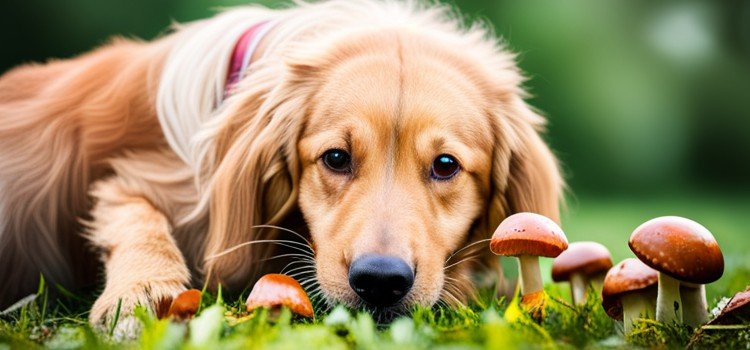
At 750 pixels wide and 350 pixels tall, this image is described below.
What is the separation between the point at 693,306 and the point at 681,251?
0.36 m

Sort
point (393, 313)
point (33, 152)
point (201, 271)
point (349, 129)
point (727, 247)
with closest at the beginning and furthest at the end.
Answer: point (393, 313)
point (349, 129)
point (201, 271)
point (33, 152)
point (727, 247)

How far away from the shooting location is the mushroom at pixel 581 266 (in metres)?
2.97

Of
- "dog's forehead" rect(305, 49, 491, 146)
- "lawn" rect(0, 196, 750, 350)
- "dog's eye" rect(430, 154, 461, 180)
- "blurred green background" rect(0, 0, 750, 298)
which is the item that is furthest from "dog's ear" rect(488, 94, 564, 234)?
"blurred green background" rect(0, 0, 750, 298)

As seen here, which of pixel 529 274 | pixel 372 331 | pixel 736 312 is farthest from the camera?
pixel 529 274

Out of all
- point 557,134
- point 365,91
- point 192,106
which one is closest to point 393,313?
point 365,91

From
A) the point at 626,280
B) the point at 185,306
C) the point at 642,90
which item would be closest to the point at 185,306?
the point at 185,306

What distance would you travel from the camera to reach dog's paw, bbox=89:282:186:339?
8.44 ft

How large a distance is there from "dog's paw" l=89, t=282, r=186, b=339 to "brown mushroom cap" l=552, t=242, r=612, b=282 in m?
1.48

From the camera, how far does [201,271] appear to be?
322cm

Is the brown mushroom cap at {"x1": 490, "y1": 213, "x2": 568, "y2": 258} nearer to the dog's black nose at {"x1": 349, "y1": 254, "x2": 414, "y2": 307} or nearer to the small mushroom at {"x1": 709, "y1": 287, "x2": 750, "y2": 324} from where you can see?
the dog's black nose at {"x1": 349, "y1": 254, "x2": 414, "y2": 307}

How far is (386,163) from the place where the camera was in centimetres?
289

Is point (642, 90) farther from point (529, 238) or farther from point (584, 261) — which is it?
point (529, 238)

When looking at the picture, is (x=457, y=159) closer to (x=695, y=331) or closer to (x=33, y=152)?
(x=695, y=331)

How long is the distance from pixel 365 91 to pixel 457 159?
454 millimetres
